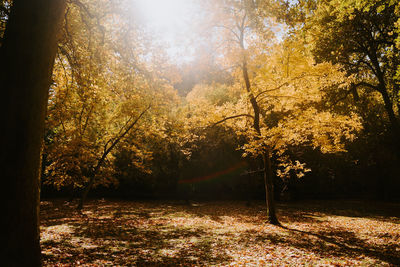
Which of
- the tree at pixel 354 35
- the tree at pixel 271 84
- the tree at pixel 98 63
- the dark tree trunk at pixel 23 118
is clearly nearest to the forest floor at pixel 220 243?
the tree at pixel 271 84

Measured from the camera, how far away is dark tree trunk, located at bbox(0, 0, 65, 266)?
2.87 metres

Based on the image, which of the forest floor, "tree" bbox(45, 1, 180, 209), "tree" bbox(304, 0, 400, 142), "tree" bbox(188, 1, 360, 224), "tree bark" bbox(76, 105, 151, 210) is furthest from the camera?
"tree bark" bbox(76, 105, 151, 210)

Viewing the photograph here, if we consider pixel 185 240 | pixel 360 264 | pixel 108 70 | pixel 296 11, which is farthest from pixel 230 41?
pixel 360 264

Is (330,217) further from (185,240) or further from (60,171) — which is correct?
(60,171)

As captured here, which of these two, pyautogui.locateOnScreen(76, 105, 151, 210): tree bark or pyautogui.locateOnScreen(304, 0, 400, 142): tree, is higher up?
pyautogui.locateOnScreen(304, 0, 400, 142): tree

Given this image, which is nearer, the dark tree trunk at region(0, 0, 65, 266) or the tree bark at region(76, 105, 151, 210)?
the dark tree trunk at region(0, 0, 65, 266)

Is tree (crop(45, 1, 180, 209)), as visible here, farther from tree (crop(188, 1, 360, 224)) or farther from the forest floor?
the forest floor

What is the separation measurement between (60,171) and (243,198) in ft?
46.9

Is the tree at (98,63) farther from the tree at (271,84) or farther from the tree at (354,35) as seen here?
the tree at (354,35)

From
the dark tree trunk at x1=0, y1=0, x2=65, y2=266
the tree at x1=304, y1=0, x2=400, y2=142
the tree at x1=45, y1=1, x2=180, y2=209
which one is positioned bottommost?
the dark tree trunk at x1=0, y1=0, x2=65, y2=266

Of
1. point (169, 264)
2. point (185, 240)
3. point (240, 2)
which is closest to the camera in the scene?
point (169, 264)

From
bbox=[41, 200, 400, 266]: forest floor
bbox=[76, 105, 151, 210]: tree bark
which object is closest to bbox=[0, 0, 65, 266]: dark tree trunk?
bbox=[41, 200, 400, 266]: forest floor

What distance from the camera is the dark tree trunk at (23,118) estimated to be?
2865 mm

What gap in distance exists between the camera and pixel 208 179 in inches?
786
